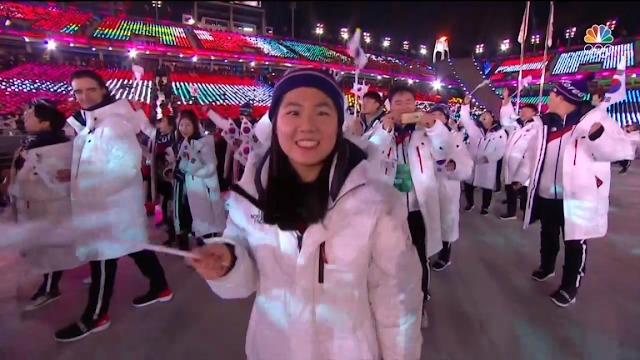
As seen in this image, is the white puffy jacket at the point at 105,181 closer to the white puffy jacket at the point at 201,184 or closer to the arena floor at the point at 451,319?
the arena floor at the point at 451,319

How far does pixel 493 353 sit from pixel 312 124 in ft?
6.40

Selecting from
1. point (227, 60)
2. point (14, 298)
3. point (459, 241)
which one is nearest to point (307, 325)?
point (14, 298)

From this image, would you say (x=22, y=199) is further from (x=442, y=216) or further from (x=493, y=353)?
(x=493, y=353)

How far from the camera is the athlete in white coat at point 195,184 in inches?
137

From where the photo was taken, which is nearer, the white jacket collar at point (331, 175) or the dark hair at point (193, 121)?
the white jacket collar at point (331, 175)

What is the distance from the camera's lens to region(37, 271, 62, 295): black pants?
276cm

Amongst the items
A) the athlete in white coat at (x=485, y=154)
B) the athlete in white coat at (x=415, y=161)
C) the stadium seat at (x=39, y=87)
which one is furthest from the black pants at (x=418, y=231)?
the stadium seat at (x=39, y=87)

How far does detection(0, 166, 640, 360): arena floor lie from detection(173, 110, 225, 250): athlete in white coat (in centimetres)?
44

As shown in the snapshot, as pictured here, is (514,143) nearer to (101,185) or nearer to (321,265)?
(321,265)

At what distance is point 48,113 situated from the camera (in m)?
2.42

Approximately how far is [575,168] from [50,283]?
4.20m

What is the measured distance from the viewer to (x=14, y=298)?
278cm

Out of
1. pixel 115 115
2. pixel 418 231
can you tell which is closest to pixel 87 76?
pixel 115 115

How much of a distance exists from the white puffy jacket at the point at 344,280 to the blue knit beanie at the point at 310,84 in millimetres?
213
